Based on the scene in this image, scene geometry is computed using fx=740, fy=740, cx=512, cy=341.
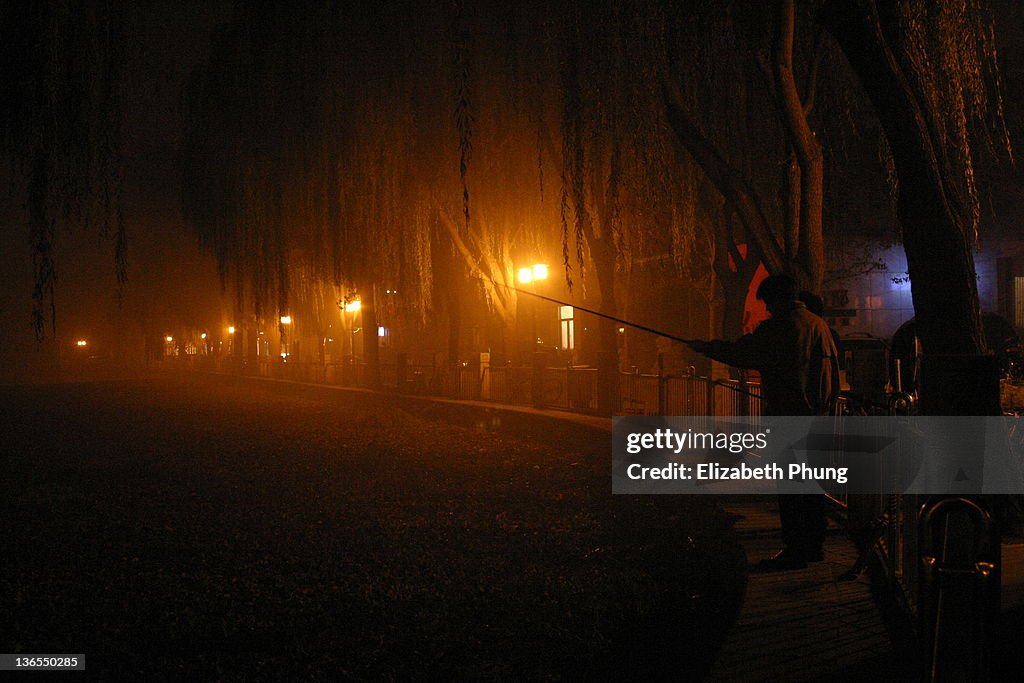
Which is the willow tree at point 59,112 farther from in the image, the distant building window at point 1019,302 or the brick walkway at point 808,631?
the distant building window at point 1019,302

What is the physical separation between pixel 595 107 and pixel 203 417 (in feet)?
42.3

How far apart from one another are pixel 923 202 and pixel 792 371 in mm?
1276

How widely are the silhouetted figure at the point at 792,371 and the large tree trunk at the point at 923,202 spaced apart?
883 millimetres

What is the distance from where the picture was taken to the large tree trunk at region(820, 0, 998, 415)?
372cm

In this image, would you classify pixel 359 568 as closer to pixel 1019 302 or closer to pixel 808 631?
pixel 808 631

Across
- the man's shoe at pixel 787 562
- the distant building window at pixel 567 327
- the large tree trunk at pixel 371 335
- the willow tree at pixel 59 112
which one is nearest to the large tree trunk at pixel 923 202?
the man's shoe at pixel 787 562

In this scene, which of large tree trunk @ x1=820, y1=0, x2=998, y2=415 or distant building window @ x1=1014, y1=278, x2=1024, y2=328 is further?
distant building window @ x1=1014, y1=278, x2=1024, y2=328

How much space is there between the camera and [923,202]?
12.7 ft

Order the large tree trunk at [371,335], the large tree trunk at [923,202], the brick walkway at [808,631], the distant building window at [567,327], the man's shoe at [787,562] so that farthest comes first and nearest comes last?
the distant building window at [567,327]
the large tree trunk at [371,335]
the man's shoe at [787,562]
the large tree trunk at [923,202]
the brick walkway at [808,631]

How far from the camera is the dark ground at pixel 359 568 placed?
3.78 m

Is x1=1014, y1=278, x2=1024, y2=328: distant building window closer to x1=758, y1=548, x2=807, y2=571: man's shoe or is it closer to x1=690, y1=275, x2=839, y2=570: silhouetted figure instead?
x1=690, y1=275, x2=839, y2=570: silhouetted figure

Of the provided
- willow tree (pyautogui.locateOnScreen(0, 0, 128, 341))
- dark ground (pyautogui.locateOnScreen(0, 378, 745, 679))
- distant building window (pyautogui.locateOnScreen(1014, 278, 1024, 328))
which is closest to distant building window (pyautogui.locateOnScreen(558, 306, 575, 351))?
distant building window (pyautogui.locateOnScreen(1014, 278, 1024, 328))

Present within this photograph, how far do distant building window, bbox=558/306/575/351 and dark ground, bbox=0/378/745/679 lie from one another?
18.1 meters

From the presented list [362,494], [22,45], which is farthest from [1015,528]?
[22,45]
